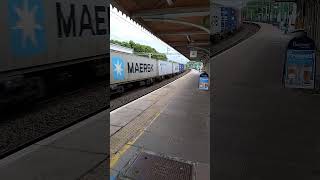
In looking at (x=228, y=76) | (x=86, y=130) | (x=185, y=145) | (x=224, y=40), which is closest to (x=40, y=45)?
(x=86, y=130)

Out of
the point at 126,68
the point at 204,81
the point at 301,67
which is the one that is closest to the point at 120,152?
the point at 301,67

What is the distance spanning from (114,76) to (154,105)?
19.4 ft

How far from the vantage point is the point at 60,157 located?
16.6 ft

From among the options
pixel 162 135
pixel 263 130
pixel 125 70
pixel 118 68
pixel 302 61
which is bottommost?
pixel 162 135

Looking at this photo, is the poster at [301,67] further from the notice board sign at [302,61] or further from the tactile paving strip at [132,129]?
the tactile paving strip at [132,129]

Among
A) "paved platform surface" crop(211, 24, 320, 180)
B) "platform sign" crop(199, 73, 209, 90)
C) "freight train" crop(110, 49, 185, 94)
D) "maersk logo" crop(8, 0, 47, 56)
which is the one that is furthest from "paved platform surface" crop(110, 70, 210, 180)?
"freight train" crop(110, 49, 185, 94)

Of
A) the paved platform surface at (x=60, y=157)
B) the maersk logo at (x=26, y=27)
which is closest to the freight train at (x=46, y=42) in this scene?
the maersk logo at (x=26, y=27)

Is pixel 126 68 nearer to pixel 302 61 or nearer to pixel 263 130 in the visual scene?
pixel 302 61

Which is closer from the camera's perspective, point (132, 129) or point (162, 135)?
point (162, 135)

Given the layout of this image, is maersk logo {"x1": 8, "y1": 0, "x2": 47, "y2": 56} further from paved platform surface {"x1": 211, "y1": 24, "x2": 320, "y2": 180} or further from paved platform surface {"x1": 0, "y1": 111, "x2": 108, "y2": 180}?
paved platform surface {"x1": 211, "y1": 24, "x2": 320, "y2": 180}

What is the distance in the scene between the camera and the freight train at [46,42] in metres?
7.92

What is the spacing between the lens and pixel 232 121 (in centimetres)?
744

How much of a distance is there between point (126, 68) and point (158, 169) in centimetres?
1393

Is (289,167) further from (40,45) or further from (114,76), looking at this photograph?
(114,76)
